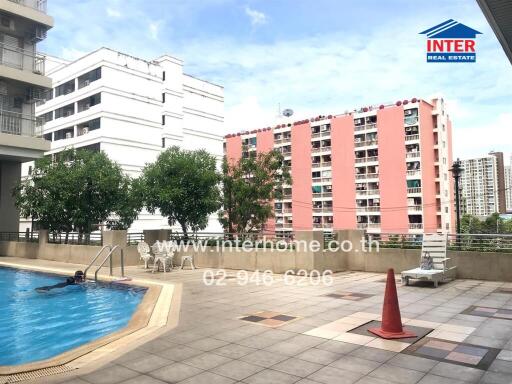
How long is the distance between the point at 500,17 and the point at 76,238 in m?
22.5

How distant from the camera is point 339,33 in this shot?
11.6m

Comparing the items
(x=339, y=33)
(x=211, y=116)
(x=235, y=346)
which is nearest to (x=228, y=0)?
(x=339, y=33)

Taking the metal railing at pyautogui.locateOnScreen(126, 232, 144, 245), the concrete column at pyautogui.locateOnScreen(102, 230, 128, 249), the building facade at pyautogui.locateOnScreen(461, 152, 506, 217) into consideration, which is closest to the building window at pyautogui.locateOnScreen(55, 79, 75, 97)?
the metal railing at pyautogui.locateOnScreen(126, 232, 144, 245)

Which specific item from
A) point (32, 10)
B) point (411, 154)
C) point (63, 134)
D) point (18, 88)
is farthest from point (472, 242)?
point (63, 134)

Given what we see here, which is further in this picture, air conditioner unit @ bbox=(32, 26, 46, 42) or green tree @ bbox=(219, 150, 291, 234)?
green tree @ bbox=(219, 150, 291, 234)

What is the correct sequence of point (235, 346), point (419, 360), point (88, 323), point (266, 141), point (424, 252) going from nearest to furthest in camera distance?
point (419, 360), point (235, 346), point (88, 323), point (424, 252), point (266, 141)

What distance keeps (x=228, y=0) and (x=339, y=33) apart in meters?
3.21

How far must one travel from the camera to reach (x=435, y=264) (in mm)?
12664

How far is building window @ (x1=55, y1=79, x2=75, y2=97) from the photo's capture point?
58500 mm

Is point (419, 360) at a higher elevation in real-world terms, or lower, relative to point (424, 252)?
lower

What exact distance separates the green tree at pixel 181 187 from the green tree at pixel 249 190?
25.8ft

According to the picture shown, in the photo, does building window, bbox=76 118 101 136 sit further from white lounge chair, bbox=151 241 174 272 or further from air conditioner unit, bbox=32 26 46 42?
white lounge chair, bbox=151 241 174 272

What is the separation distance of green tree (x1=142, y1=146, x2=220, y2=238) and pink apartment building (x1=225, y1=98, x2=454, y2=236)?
3550 cm

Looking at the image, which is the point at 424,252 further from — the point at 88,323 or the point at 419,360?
the point at 88,323
